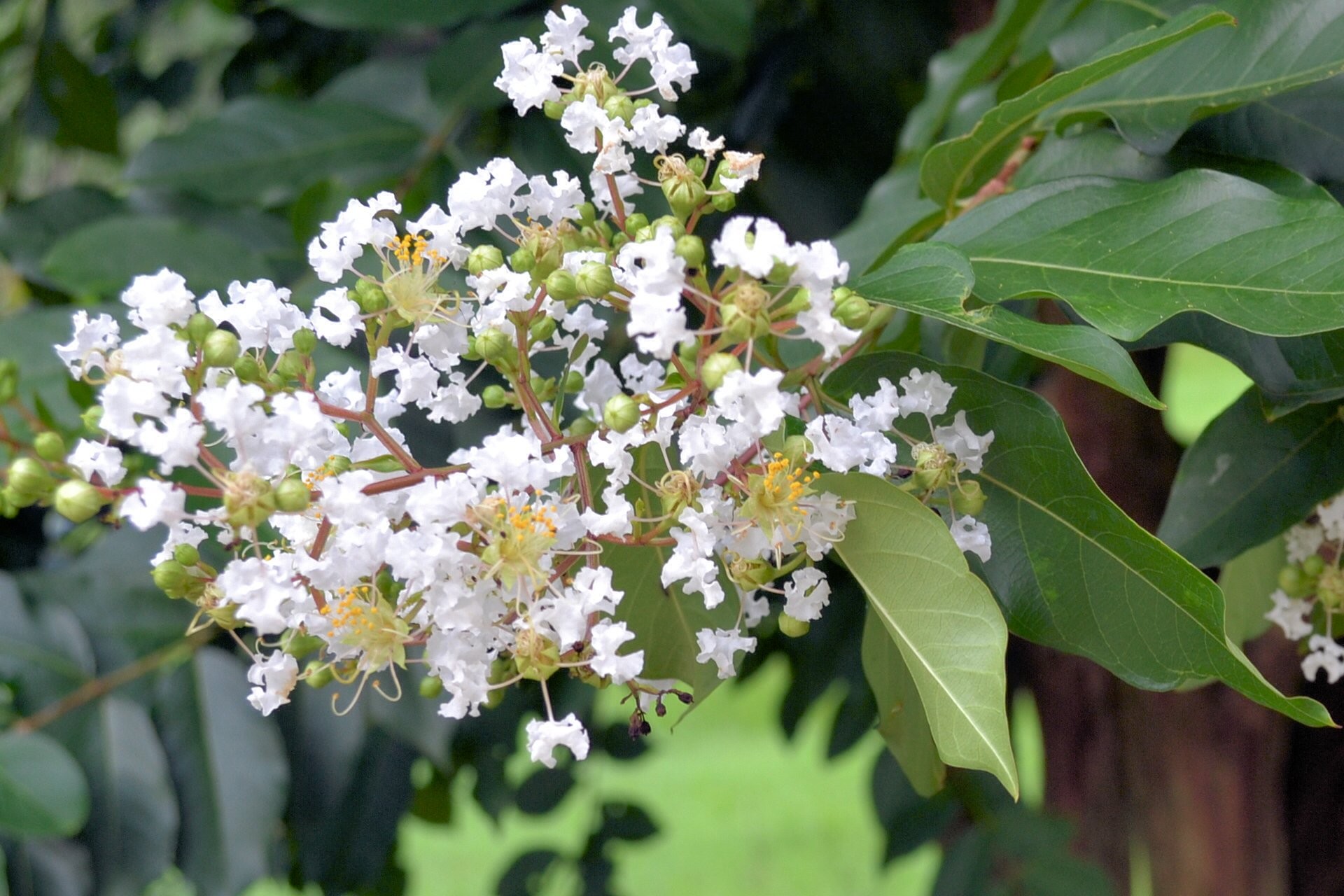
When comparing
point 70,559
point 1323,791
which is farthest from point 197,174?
point 1323,791

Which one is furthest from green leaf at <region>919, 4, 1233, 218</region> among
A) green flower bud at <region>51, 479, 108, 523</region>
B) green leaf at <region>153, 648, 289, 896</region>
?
green leaf at <region>153, 648, 289, 896</region>

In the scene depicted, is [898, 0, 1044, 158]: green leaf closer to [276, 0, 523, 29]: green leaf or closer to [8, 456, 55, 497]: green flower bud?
[276, 0, 523, 29]: green leaf

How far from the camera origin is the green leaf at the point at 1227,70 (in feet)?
2.45

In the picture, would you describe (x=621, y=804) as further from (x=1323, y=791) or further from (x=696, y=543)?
(x=696, y=543)

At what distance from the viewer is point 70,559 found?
1.61 metres

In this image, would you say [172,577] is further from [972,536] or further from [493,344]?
[972,536]

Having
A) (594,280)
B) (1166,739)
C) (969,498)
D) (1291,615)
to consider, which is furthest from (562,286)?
(1166,739)

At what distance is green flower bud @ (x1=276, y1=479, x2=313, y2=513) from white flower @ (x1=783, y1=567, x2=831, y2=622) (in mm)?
278

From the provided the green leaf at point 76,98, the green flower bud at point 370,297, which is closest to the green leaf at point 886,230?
the green flower bud at point 370,297

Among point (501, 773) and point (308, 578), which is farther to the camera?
point (501, 773)

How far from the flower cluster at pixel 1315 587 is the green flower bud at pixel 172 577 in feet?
2.49

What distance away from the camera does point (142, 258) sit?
4.29ft

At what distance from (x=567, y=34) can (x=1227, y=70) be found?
0.45 m

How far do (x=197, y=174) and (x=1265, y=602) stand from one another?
4.06 feet
